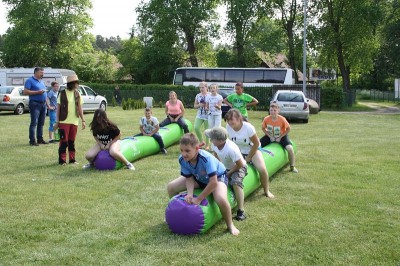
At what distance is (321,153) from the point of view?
10.9 meters

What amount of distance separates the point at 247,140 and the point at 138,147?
3566 mm

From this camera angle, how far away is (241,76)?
37.5 meters

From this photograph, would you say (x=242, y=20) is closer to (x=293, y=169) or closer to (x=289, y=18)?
(x=289, y=18)

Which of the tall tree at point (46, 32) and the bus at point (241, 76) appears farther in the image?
the tall tree at point (46, 32)

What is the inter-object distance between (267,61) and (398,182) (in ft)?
135

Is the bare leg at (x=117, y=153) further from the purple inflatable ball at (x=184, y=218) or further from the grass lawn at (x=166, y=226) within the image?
the purple inflatable ball at (x=184, y=218)

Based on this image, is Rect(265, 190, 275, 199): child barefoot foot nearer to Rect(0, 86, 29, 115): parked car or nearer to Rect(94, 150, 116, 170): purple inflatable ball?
Rect(94, 150, 116, 170): purple inflatable ball

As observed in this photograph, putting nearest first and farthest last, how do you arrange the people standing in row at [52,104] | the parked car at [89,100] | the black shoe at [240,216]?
the black shoe at [240,216]
the people standing in row at [52,104]
the parked car at [89,100]

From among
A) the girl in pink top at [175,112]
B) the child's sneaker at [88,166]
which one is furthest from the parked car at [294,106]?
the child's sneaker at [88,166]

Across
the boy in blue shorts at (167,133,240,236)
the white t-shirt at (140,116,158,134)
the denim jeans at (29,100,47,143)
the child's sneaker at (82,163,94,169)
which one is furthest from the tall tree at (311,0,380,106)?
the boy in blue shorts at (167,133,240,236)

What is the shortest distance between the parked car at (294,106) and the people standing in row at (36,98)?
1065cm

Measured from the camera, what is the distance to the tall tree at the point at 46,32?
48.6m

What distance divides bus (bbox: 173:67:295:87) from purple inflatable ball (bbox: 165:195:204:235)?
103 ft

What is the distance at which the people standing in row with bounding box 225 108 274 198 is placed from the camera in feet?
21.7
